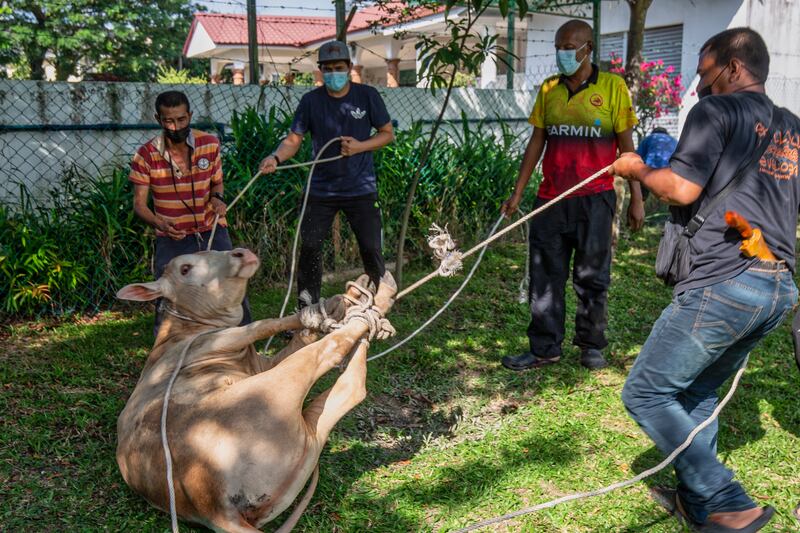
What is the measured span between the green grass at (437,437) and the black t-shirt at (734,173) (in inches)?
49.9

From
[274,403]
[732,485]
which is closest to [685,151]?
[732,485]

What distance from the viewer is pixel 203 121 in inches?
285

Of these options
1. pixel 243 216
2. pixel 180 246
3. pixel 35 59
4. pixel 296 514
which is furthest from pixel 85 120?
pixel 35 59

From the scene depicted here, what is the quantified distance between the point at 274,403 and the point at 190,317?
950mm

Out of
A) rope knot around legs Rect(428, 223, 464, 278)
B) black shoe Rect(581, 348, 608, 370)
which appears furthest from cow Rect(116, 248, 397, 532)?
black shoe Rect(581, 348, 608, 370)

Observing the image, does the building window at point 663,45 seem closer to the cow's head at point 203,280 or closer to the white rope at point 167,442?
the cow's head at point 203,280

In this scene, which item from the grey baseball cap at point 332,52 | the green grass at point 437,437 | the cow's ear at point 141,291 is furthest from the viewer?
the grey baseball cap at point 332,52

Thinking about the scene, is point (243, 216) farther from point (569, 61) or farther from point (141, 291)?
point (569, 61)

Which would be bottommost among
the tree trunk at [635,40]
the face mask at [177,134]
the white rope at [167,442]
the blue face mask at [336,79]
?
the white rope at [167,442]

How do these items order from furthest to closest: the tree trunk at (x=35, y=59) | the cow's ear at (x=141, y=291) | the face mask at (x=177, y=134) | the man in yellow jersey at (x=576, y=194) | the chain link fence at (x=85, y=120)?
the tree trunk at (x=35, y=59)
the chain link fence at (x=85, y=120)
the man in yellow jersey at (x=576, y=194)
the face mask at (x=177, y=134)
the cow's ear at (x=141, y=291)

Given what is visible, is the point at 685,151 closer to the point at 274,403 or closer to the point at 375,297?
the point at 375,297

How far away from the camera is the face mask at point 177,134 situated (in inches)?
188

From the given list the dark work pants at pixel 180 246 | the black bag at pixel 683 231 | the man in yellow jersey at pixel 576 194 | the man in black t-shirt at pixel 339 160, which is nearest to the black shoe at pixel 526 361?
the man in yellow jersey at pixel 576 194

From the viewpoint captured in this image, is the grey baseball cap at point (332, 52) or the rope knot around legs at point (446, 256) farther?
the grey baseball cap at point (332, 52)
